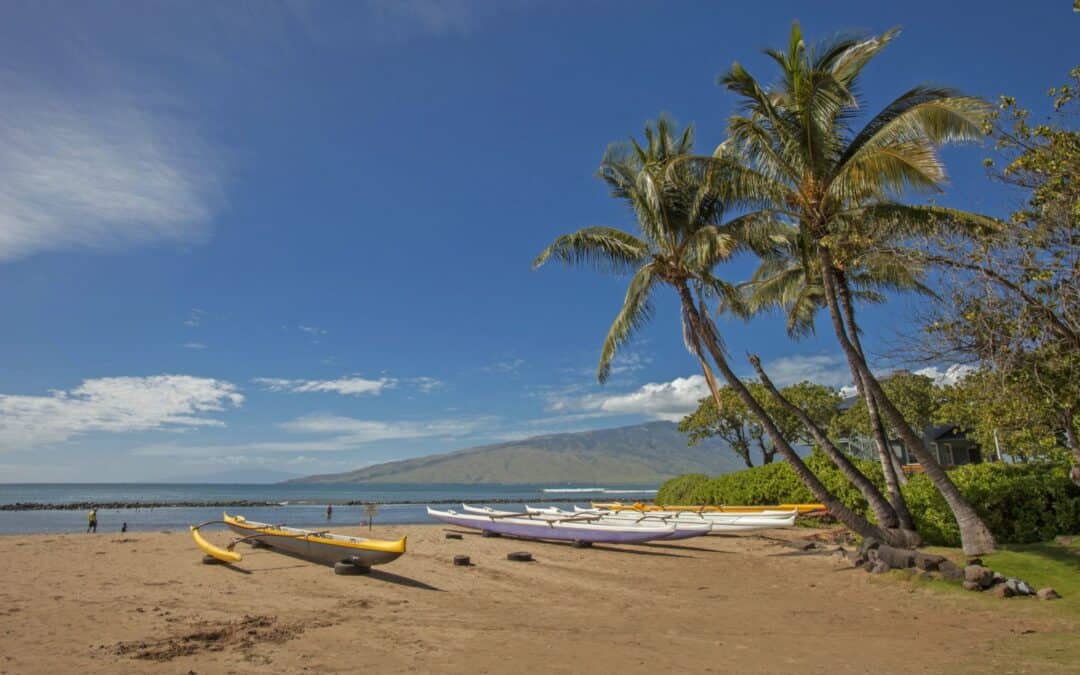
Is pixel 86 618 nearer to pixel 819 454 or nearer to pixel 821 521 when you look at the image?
pixel 819 454

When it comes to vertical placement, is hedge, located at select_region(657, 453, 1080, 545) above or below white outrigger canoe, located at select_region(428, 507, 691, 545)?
above

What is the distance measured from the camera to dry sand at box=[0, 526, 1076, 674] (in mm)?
6391

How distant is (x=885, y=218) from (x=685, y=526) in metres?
8.62

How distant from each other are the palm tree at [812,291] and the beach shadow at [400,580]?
31.7ft

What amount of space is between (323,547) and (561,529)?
6772mm

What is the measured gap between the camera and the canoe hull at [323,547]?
11.6 m

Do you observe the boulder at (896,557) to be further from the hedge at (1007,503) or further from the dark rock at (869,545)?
the hedge at (1007,503)

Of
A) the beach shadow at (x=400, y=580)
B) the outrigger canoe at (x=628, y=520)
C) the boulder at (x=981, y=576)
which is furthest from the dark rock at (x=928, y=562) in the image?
the beach shadow at (x=400, y=580)

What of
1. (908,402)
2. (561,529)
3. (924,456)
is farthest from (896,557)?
(908,402)

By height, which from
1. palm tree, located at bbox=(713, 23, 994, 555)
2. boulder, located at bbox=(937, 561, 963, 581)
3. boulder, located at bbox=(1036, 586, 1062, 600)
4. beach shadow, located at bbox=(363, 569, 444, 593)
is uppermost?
palm tree, located at bbox=(713, 23, 994, 555)

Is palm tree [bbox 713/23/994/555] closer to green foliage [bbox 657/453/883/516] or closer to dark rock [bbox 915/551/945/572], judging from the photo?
dark rock [bbox 915/551/945/572]

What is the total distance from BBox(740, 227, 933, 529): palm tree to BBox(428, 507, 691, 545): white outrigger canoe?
463 cm

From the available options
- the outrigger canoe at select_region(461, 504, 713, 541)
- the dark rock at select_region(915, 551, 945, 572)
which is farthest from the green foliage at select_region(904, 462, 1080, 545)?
the outrigger canoe at select_region(461, 504, 713, 541)

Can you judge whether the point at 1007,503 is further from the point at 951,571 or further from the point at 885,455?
the point at 951,571
